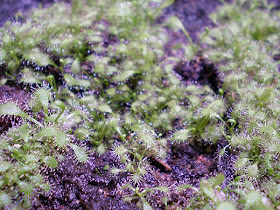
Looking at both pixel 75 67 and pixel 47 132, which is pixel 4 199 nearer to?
pixel 47 132

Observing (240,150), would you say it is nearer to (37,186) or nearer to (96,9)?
(37,186)

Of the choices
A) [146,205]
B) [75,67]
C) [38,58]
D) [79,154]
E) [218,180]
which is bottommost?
[146,205]

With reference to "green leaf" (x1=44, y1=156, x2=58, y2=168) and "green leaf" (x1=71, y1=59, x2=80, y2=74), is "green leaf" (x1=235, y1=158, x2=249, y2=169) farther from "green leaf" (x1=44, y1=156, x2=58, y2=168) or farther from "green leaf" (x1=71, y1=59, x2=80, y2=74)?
"green leaf" (x1=71, y1=59, x2=80, y2=74)

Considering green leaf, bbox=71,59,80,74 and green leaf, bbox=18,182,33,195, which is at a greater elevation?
green leaf, bbox=71,59,80,74

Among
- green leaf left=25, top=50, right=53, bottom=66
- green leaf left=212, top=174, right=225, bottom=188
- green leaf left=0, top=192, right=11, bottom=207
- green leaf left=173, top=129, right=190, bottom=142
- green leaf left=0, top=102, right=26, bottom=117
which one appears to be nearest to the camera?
green leaf left=0, top=192, right=11, bottom=207

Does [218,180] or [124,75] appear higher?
[124,75]

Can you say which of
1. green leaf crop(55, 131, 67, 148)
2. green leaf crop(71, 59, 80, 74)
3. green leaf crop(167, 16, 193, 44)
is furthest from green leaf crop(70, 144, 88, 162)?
green leaf crop(167, 16, 193, 44)

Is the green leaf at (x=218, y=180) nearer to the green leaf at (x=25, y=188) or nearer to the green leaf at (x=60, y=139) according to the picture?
the green leaf at (x=60, y=139)

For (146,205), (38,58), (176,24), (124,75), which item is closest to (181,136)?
(146,205)

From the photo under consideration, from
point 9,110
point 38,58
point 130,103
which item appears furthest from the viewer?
point 130,103
